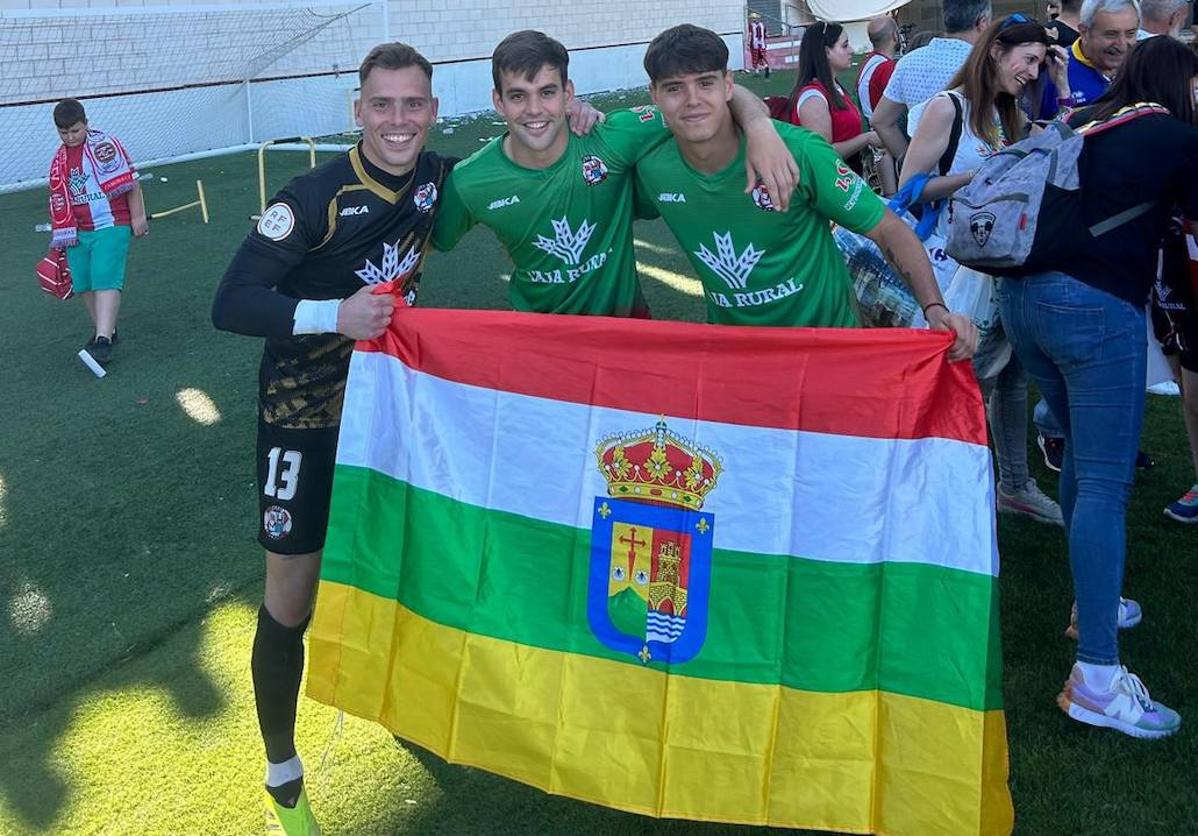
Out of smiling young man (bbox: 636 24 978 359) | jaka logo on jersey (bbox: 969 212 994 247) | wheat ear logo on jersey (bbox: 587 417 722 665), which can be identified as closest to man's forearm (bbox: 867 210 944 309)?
smiling young man (bbox: 636 24 978 359)

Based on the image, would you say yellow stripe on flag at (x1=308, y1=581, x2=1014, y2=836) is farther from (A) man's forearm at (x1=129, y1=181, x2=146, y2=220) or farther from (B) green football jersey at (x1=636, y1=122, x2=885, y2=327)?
(A) man's forearm at (x1=129, y1=181, x2=146, y2=220)

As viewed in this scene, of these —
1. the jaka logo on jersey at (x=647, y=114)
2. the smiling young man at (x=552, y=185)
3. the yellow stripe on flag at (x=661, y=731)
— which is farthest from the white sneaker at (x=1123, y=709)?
the jaka logo on jersey at (x=647, y=114)

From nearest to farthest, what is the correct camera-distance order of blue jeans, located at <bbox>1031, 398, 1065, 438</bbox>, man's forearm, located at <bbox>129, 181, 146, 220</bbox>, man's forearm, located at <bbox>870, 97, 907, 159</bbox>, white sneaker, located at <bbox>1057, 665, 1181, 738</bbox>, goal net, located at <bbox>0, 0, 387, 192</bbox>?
white sneaker, located at <bbox>1057, 665, 1181, 738</bbox>
blue jeans, located at <bbox>1031, 398, 1065, 438</bbox>
man's forearm, located at <bbox>870, 97, 907, 159</bbox>
man's forearm, located at <bbox>129, 181, 146, 220</bbox>
goal net, located at <bbox>0, 0, 387, 192</bbox>

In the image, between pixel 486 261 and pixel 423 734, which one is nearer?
pixel 423 734

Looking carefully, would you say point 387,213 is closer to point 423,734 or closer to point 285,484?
point 285,484

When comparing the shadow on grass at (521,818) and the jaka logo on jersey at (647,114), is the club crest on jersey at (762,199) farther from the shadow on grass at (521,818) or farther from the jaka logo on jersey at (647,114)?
the shadow on grass at (521,818)

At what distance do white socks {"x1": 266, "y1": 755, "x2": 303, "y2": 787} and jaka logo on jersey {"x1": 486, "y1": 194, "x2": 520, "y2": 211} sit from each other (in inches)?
64.6

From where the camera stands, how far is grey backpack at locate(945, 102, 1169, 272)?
10.3 feet

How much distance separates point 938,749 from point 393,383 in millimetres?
1668

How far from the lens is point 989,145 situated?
4312 mm

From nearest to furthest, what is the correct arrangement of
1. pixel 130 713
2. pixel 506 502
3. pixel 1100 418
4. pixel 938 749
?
pixel 938 749
pixel 506 502
pixel 1100 418
pixel 130 713

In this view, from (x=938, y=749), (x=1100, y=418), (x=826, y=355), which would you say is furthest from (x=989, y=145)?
(x=938, y=749)

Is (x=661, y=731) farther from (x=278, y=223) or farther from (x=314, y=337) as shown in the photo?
(x=278, y=223)

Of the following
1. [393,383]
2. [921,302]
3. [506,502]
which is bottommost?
[506,502]
